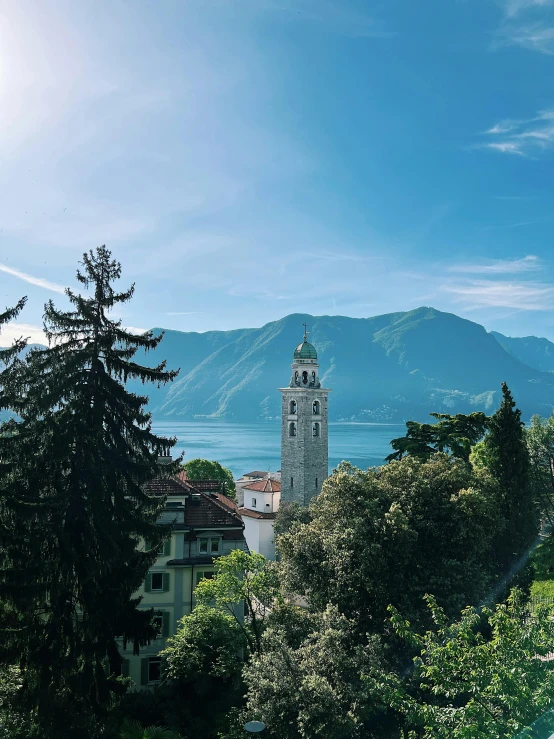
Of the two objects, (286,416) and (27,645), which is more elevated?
(286,416)

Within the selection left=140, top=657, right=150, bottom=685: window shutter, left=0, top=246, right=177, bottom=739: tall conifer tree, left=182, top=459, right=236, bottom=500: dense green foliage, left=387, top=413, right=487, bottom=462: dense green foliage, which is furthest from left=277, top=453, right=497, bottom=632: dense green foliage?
left=182, top=459, right=236, bottom=500: dense green foliage

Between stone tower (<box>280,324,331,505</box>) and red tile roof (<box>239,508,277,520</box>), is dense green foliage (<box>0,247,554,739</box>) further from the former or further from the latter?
stone tower (<box>280,324,331,505</box>)

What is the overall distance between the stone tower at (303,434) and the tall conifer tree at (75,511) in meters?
38.2

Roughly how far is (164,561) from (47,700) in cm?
976

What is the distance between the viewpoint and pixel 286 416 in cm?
5478

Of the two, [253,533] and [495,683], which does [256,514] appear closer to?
[253,533]

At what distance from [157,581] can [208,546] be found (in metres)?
2.43

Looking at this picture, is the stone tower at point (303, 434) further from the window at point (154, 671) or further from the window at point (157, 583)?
the window at point (154, 671)

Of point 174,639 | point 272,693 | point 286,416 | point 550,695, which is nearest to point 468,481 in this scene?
point 272,693

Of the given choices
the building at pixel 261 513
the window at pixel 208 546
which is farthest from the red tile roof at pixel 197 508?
the building at pixel 261 513

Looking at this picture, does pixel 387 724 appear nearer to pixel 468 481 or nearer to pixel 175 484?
pixel 468 481

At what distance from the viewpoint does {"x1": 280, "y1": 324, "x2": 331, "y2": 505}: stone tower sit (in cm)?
5272

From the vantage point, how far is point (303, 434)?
175ft

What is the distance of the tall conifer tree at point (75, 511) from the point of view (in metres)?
13.2
